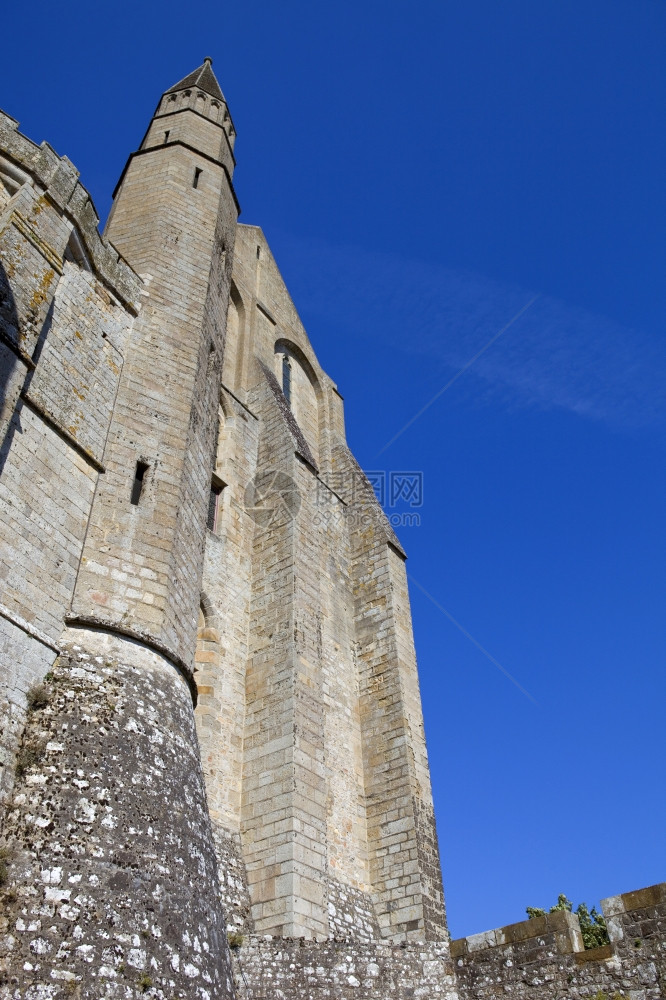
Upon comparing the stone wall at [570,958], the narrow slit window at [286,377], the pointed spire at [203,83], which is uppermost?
the pointed spire at [203,83]

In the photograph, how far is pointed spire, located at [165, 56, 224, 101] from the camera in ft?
53.3

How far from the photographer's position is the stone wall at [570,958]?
782 centimetres

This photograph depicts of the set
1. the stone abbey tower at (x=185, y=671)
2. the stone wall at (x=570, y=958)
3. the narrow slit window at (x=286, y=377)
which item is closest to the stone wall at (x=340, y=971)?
the stone abbey tower at (x=185, y=671)

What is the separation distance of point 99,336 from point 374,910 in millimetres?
8316

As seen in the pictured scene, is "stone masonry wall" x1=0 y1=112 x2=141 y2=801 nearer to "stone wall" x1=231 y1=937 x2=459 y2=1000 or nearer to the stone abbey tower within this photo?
the stone abbey tower

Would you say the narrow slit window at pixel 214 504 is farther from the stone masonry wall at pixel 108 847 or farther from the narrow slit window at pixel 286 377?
the narrow slit window at pixel 286 377

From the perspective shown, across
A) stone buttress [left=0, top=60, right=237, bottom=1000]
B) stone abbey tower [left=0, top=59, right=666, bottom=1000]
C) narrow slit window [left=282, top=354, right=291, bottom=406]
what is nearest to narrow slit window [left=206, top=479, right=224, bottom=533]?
stone abbey tower [left=0, top=59, right=666, bottom=1000]

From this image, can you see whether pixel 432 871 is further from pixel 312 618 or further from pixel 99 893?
pixel 99 893

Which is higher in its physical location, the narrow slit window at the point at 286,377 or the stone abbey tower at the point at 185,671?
the narrow slit window at the point at 286,377

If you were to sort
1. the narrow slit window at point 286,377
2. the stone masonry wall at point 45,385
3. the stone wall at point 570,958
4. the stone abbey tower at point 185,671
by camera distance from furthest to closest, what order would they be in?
the narrow slit window at point 286,377
the stone wall at point 570,958
the stone masonry wall at point 45,385
the stone abbey tower at point 185,671

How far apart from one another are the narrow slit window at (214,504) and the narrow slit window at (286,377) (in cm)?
537

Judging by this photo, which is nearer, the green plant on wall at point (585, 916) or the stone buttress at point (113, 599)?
the stone buttress at point (113, 599)

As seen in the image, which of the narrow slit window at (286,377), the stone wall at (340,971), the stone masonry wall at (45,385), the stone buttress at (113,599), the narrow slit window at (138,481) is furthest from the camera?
the narrow slit window at (286,377)

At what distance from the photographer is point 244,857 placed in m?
9.57
